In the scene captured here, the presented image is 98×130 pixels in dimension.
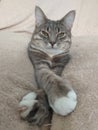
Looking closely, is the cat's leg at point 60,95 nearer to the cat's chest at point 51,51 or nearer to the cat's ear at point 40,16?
the cat's chest at point 51,51

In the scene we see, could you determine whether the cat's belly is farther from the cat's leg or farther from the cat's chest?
the cat's leg

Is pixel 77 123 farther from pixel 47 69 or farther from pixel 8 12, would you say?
pixel 8 12

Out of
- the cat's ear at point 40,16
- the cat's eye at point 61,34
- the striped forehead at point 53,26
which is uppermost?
the cat's ear at point 40,16

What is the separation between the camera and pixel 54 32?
129cm

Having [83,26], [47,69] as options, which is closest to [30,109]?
[47,69]

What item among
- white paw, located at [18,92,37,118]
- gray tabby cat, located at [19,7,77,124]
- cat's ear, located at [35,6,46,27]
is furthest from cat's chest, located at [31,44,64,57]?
white paw, located at [18,92,37,118]

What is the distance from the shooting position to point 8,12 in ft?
5.93

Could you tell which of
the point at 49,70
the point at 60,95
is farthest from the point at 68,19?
the point at 60,95

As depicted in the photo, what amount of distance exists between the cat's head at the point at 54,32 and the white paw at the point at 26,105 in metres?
0.33

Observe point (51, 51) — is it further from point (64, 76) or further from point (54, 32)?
point (64, 76)

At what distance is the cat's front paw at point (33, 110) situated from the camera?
96 centimetres

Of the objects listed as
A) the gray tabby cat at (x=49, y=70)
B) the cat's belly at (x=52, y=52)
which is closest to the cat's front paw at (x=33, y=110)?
the gray tabby cat at (x=49, y=70)

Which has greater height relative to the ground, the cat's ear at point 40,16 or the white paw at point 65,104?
the cat's ear at point 40,16

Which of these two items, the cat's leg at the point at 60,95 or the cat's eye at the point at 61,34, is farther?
the cat's eye at the point at 61,34
